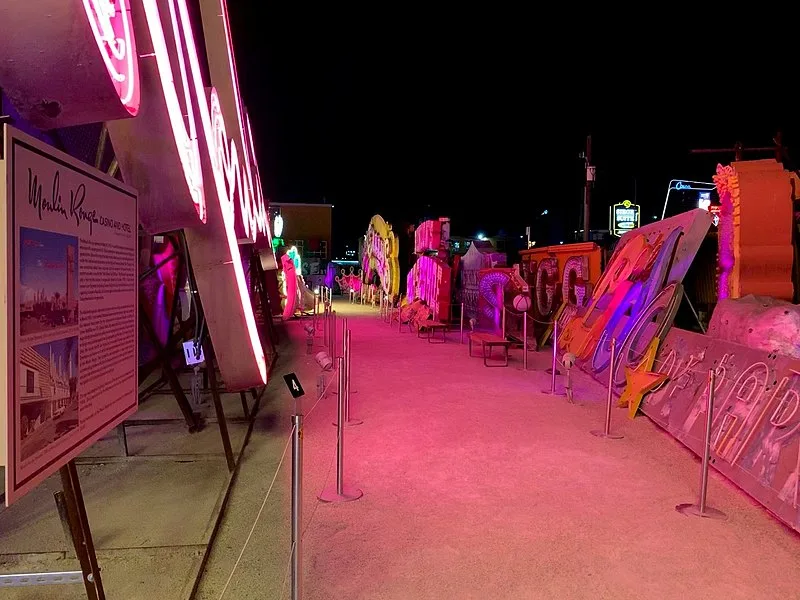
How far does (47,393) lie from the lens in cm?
179

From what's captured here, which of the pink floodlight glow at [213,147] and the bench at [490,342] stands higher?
the pink floodlight glow at [213,147]

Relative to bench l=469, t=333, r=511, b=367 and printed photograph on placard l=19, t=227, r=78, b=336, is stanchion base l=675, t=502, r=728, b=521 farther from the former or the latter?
bench l=469, t=333, r=511, b=367

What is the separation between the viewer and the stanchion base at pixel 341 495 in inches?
180

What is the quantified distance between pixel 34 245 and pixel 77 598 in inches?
101

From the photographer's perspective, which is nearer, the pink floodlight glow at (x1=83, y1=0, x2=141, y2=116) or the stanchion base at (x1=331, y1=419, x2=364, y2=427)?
the pink floodlight glow at (x1=83, y1=0, x2=141, y2=116)

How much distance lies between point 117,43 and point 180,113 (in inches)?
43.9

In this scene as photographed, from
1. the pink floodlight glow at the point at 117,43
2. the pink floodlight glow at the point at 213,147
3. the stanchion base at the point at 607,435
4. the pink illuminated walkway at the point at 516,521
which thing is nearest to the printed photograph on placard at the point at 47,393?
the pink floodlight glow at the point at 117,43

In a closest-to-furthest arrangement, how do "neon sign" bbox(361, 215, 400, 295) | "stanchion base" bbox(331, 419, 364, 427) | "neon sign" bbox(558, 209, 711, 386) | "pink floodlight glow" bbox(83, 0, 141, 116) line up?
"pink floodlight glow" bbox(83, 0, 141, 116) → "stanchion base" bbox(331, 419, 364, 427) → "neon sign" bbox(558, 209, 711, 386) → "neon sign" bbox(361, 215, 400, 295)

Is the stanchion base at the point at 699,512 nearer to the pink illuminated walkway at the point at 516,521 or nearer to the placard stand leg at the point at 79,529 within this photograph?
the pink illuminated walkway at the point at 516,521

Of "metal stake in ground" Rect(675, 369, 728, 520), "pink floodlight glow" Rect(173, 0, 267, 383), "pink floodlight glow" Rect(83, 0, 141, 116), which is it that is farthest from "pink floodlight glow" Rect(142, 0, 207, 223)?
"metal stake in ground" Rect(675, 369, 728, 520)

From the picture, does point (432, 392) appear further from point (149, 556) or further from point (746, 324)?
point (149, 556)

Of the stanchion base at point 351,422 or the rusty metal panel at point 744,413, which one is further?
the stanchion base at point 351,422

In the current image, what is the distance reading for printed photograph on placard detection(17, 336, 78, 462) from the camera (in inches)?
65.3

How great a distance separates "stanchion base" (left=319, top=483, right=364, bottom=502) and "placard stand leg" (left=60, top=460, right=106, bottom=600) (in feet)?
7.51
